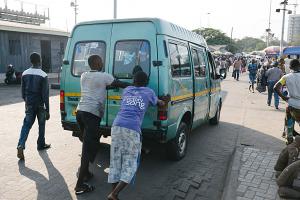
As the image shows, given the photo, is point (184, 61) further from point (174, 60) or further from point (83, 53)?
point (83, 53)

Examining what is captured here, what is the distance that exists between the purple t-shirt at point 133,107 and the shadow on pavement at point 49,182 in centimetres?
128

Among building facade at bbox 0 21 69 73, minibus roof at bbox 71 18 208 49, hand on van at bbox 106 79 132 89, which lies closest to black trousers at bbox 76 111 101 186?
hand on van at bbox 106 79 132 89

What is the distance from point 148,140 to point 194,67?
195 centimetres

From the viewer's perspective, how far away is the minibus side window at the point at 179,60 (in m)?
5.23

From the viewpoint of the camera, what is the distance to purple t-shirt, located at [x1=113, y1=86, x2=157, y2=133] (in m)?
3.97

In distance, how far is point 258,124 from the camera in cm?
943

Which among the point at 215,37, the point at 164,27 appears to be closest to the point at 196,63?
the point at 164,27

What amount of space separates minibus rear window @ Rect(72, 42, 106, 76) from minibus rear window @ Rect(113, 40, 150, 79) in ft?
1.14

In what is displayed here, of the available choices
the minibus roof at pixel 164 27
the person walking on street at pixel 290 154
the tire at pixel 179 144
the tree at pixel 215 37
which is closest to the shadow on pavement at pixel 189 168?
the tire at pixel 179 144

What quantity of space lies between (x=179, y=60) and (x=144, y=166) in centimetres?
194

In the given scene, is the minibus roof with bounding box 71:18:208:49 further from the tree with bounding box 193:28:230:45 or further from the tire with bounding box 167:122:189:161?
the tree with bounding box 193:28:230:45

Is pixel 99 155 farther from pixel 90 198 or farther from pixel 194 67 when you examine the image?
pixel 194 67

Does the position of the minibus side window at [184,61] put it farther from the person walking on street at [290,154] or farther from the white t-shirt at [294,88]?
the person walking on street at [290,154]

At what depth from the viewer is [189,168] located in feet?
18.1
